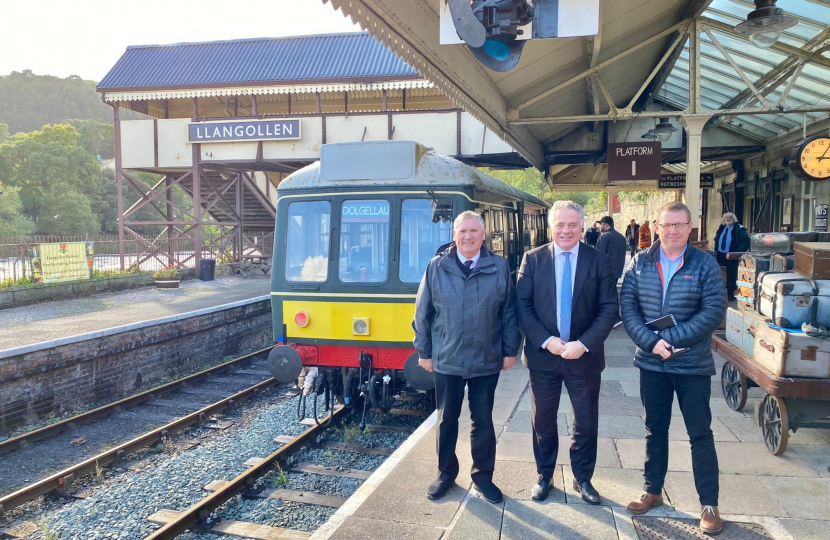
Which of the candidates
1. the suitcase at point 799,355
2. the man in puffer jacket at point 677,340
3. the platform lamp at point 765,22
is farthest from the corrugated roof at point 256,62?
the man in puffer jacket at point 677,340

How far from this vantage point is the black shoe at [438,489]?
4.02m

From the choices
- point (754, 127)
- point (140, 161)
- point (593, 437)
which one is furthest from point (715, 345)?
point (140, 161)

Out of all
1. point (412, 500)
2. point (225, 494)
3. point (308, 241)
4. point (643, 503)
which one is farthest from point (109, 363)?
point (643, 503)

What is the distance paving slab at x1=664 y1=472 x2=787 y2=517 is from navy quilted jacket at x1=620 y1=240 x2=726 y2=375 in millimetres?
905

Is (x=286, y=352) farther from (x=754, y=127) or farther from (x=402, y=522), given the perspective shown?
(x=754, y=127)

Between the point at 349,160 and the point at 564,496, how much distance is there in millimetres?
4112

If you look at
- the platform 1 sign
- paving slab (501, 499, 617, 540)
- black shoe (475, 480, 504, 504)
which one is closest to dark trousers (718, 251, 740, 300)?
the platform 1 sign

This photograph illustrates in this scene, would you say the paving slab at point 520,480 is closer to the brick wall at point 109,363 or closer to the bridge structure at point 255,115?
the brick wall at point 109,363

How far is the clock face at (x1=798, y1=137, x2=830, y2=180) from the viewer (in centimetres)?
870

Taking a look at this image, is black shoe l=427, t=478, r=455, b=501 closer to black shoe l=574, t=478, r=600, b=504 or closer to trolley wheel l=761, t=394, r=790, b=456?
black shoe l=574, t=478, r=600, b=504

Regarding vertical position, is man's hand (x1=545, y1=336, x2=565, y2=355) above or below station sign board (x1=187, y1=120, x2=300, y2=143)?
below

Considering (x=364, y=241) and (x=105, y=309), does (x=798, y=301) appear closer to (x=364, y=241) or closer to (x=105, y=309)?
(x=364, y=241)

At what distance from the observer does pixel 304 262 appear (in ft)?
22.2

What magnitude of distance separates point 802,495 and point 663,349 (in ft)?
4.84
